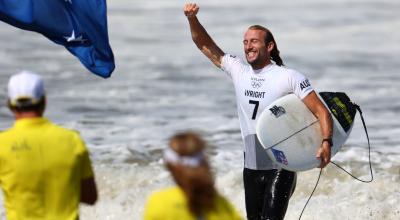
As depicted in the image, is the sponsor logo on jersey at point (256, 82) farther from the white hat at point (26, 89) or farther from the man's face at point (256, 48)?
the white hat at point (26, 89)

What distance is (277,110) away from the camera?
6941 mm

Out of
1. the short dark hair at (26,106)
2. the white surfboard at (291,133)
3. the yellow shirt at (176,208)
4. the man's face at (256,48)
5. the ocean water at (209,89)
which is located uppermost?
the short dark hair at (26,106)

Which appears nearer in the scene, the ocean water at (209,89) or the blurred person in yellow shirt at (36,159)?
the blurred person in yellow shirt at (36,159)

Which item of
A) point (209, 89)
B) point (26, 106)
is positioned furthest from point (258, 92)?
point (209, 89)

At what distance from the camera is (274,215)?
23.4 feet

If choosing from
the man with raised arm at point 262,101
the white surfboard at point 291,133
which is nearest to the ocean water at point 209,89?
the man with raised arm at point 262,101

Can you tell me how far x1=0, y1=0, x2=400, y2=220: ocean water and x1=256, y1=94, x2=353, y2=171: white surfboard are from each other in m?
3.51

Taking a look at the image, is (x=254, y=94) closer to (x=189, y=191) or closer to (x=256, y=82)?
(x=256, y=82)

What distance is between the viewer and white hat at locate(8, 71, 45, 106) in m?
4.71

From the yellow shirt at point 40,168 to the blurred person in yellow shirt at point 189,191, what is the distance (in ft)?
2.32

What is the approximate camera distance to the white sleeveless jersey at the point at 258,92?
22.8ft

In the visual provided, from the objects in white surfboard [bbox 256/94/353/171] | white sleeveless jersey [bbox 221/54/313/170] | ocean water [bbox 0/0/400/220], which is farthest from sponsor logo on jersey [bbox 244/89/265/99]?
ocean water [bbox 0/0/400/220]

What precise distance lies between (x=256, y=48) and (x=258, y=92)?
0.29 m

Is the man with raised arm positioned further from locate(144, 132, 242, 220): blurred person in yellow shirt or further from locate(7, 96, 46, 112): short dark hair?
locate(144, 132, 242, 220): blurred person in yellow shirt
